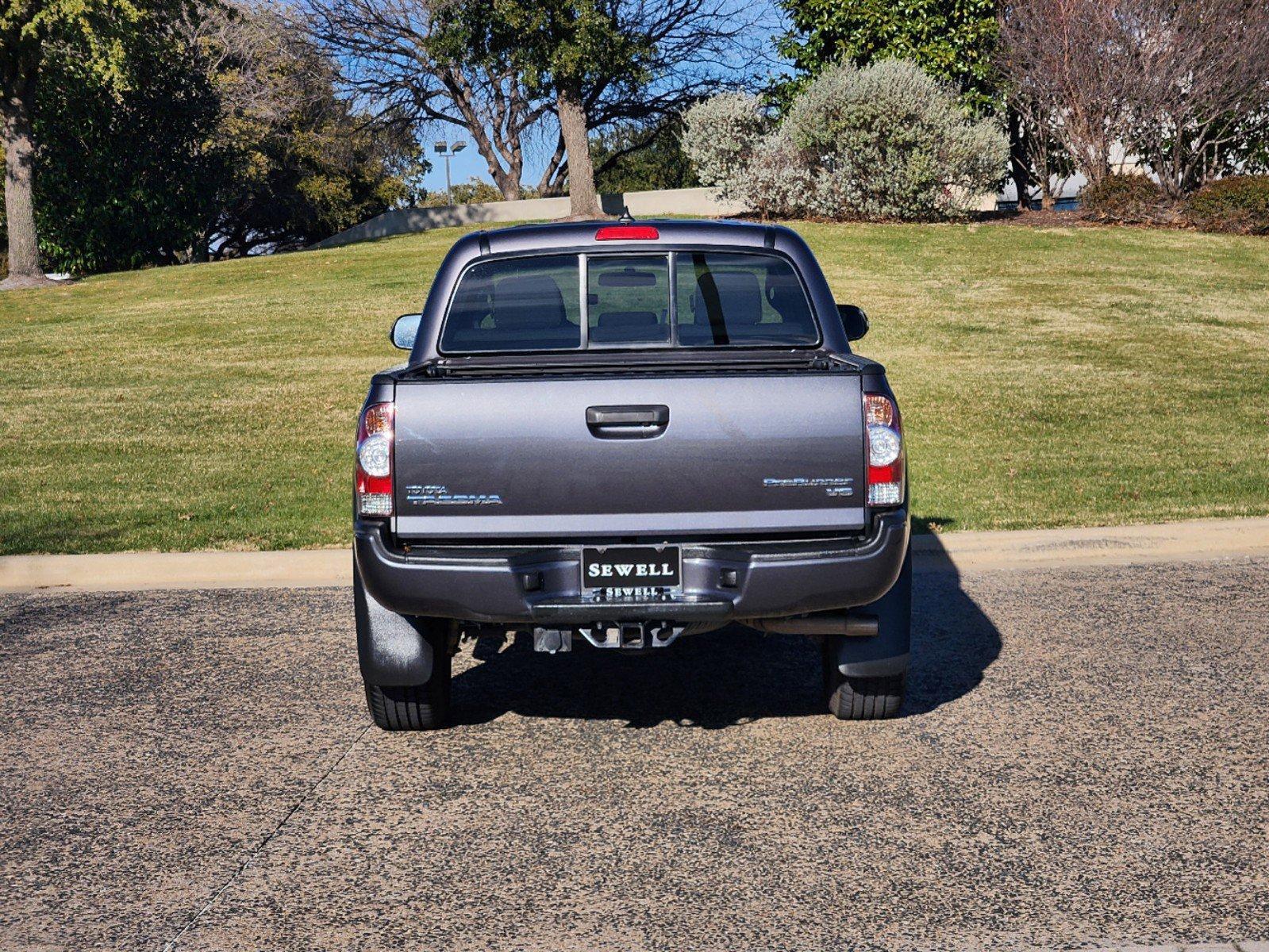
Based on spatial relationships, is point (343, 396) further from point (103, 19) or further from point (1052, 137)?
point (1052, 137)

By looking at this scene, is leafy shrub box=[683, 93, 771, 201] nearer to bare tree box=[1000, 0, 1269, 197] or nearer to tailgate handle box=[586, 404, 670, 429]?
bare tree box=[1000, 0, 1269, 197]

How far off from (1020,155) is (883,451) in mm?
32805

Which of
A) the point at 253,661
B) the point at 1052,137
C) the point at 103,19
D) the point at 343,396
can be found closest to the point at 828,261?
the point at 1052,137

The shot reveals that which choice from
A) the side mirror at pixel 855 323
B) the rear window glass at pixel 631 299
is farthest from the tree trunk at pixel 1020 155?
the rear window glass at pixel 631 299

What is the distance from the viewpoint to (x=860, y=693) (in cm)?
554

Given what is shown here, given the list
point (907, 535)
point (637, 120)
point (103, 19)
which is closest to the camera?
point (907, 535)

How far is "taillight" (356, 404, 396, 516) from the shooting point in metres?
4.74

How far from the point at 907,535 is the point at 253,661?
3372 mm

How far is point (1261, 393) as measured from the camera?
591 inches

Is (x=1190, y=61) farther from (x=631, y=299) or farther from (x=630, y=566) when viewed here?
(x=630, y=566)

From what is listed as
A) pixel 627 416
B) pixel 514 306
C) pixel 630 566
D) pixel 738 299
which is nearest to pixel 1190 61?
pixel 738 299

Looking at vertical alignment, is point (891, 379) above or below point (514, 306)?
below

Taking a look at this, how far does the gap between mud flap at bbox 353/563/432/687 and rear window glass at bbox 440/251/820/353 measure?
112cm

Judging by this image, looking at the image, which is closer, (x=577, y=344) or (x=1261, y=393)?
(x=577, y=344)
